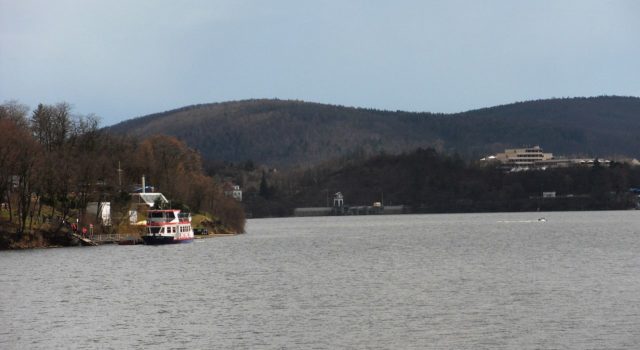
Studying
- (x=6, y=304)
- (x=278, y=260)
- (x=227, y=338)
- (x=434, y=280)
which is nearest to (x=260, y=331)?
(x=227, y=338)

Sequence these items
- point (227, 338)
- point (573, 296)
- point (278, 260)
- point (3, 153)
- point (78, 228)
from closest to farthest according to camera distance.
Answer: point (227, 338) → point (573, 296) → point (278, 260) → point (3, 153) → point (78, 228)

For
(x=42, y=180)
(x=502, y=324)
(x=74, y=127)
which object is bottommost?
(x=502, y=324)

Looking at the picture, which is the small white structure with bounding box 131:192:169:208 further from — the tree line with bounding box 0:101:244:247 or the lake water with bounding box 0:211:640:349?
the lake water with bounding box 0:211:640:349

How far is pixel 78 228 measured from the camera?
12488 centimetres

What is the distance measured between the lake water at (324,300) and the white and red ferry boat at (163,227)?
1861 cm

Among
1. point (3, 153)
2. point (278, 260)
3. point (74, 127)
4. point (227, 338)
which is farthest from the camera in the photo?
point (74, 127)

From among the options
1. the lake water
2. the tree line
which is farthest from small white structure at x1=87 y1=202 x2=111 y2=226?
the lake water

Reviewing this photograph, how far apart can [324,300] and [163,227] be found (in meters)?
66.6

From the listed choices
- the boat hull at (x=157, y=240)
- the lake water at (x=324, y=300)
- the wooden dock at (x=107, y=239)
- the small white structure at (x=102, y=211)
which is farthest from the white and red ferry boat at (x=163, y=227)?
the lake water at (x=324, y=300)

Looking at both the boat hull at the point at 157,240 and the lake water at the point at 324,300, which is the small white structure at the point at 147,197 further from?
the lake water at the point at 324,300

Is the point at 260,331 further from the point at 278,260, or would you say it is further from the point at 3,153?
the point at 3,153

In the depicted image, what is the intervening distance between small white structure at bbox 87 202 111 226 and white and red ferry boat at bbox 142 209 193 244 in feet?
17.6

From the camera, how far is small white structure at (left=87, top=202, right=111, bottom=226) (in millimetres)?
132500

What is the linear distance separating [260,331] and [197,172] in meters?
129
